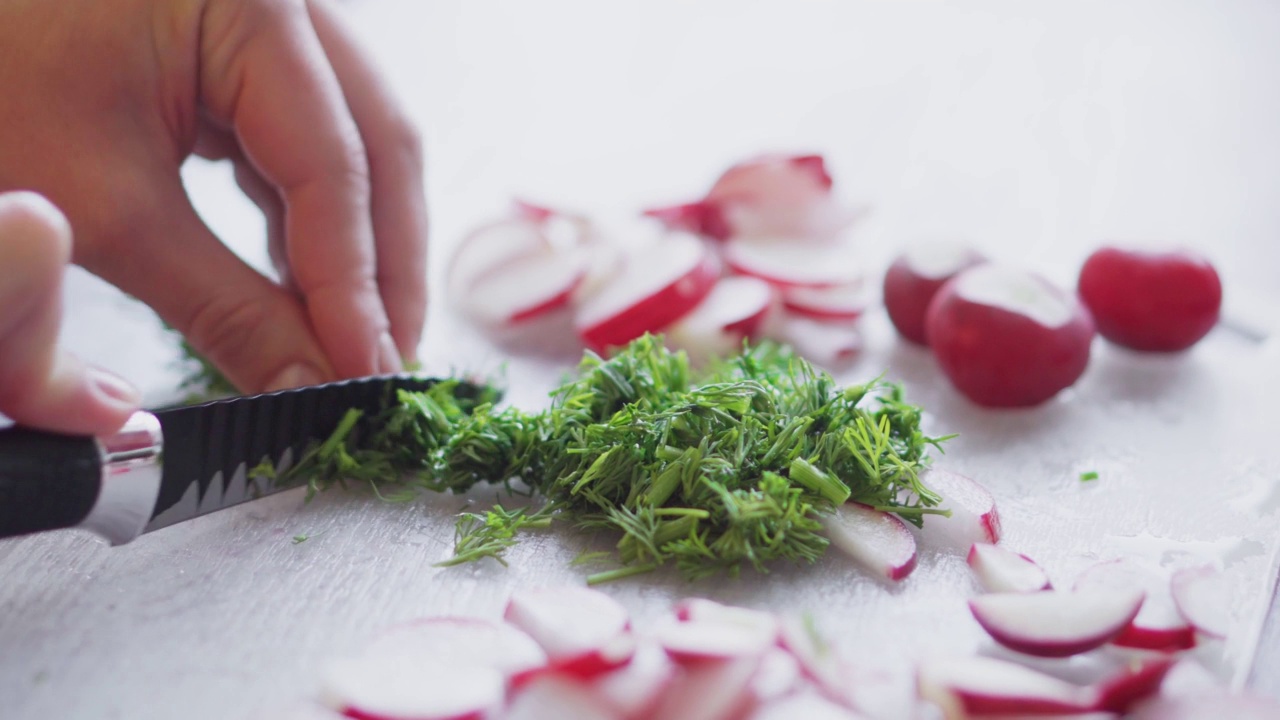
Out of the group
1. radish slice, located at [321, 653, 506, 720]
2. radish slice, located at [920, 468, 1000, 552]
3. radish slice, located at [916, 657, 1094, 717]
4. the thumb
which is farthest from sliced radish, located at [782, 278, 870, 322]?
the thumb

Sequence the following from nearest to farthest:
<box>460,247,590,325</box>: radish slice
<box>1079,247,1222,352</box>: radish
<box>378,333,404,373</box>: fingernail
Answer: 1. <box>378,333,404,373</box>: fingernail
2. <box>1079,247,1222,352</box>: radish
3. <box>460,247,590,325</box>: radish slice

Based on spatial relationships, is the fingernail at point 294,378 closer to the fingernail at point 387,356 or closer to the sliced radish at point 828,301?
the fingernail at point 387,356

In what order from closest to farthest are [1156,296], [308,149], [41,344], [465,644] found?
[41,344], [465,644], [308,149], [1156,296]

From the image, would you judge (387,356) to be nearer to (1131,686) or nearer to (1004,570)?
(1004,570)

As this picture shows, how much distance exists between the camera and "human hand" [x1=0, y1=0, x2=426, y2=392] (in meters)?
1.36

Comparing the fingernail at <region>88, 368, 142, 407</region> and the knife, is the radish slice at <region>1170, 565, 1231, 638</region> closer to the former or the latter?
the knife

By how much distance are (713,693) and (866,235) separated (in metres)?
1.61

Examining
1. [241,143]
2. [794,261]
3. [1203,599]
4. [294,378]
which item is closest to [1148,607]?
[1203,599]

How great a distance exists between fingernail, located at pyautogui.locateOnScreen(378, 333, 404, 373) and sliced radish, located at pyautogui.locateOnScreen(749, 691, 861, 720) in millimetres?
803

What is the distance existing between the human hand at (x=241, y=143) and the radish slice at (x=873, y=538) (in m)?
0.68

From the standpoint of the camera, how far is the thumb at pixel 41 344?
91 centimetres

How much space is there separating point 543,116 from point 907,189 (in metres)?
1.03

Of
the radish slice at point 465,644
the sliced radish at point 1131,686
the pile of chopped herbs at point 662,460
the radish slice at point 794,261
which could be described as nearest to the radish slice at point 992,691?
the sliced radish at point 1131,686

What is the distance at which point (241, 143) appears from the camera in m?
1.52
